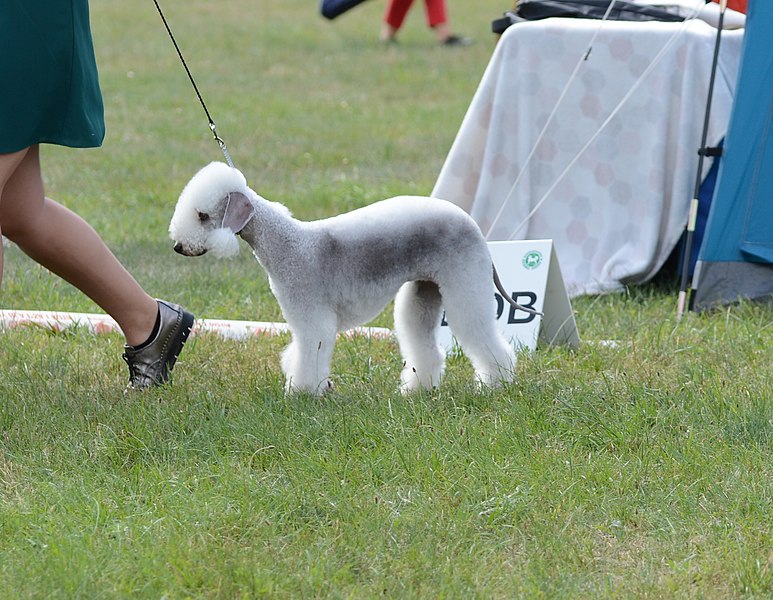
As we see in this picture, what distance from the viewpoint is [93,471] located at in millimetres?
→ 2928

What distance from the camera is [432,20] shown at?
13.1 metres

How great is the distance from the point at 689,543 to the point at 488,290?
100 cm

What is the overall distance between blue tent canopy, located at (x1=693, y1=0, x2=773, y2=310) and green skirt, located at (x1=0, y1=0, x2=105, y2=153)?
95.1 inches

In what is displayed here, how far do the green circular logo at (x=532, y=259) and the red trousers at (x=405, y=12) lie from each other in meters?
9.41

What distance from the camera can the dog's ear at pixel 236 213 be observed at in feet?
10.1

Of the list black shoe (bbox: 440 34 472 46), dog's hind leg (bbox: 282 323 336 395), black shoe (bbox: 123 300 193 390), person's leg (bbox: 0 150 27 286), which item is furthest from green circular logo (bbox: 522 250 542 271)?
black shoe (bbox: 440 34 472 46)

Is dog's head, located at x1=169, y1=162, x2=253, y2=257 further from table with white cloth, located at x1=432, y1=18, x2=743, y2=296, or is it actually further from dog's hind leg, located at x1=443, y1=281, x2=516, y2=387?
table with white cloth, located at x1=432, y1=18, x2=743, y2=296

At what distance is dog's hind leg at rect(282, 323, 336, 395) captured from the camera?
10.5 feet

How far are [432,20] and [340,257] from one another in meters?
10.3

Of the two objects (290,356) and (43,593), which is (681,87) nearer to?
(290,356)

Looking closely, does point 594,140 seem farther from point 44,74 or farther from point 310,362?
point 44,74

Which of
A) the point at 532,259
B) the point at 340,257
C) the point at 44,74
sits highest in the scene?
the point at 44,74

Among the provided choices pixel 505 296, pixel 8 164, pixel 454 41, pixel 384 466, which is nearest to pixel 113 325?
pixel 8 164

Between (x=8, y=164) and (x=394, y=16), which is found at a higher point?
(x=8, y=164)
